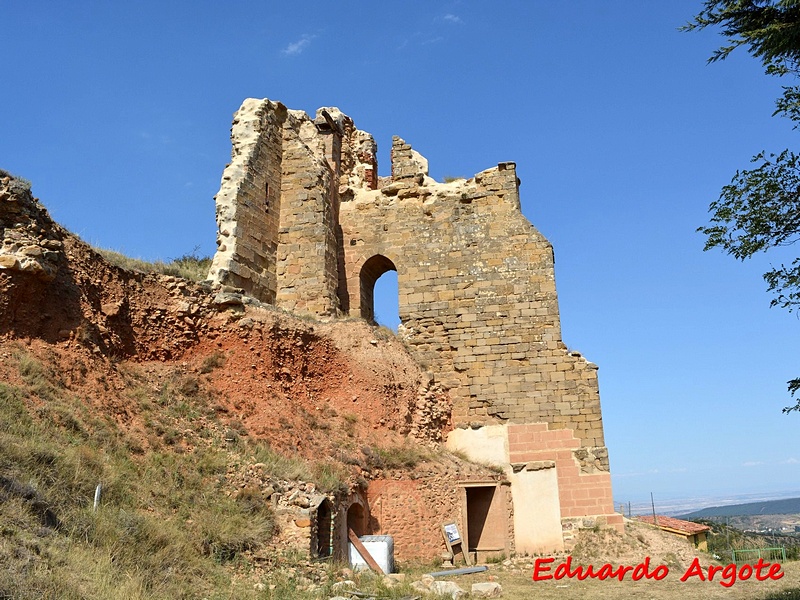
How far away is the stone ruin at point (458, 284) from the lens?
14.1m

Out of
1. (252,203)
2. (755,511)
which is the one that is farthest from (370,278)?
(755,511)

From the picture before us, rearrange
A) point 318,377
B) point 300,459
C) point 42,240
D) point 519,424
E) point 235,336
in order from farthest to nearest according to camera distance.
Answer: point 519,424
point 318,377
point 235,336
point 300,459
point 42,240

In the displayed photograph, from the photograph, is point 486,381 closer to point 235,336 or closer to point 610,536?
point 610,536

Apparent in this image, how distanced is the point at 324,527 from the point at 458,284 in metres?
7.60

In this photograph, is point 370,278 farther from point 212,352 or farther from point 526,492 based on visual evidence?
point 526,492

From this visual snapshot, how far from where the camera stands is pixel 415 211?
55.6ft

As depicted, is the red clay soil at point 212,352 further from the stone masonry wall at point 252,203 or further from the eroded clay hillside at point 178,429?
the stone masonry wall at point 252,203

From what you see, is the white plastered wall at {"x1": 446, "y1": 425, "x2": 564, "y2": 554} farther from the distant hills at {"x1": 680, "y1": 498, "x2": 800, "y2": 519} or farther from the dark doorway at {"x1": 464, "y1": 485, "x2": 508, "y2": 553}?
the distant hills at {"x1": 680, "y1": 498, "x2": 800, "y2": 519}

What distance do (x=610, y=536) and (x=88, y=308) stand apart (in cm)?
1065

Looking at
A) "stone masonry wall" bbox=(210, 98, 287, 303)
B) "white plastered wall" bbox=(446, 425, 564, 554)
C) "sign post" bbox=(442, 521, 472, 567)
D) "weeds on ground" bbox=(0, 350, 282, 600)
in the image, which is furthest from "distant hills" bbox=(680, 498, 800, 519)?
"weeds on ground" bbox=(0, 350, 282, 600)

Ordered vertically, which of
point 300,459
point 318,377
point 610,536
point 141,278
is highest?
point 141,278

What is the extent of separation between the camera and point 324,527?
32.7ft

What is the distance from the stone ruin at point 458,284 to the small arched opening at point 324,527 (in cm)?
276

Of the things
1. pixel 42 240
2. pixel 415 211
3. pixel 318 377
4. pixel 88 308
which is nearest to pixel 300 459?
pixel 318 377
